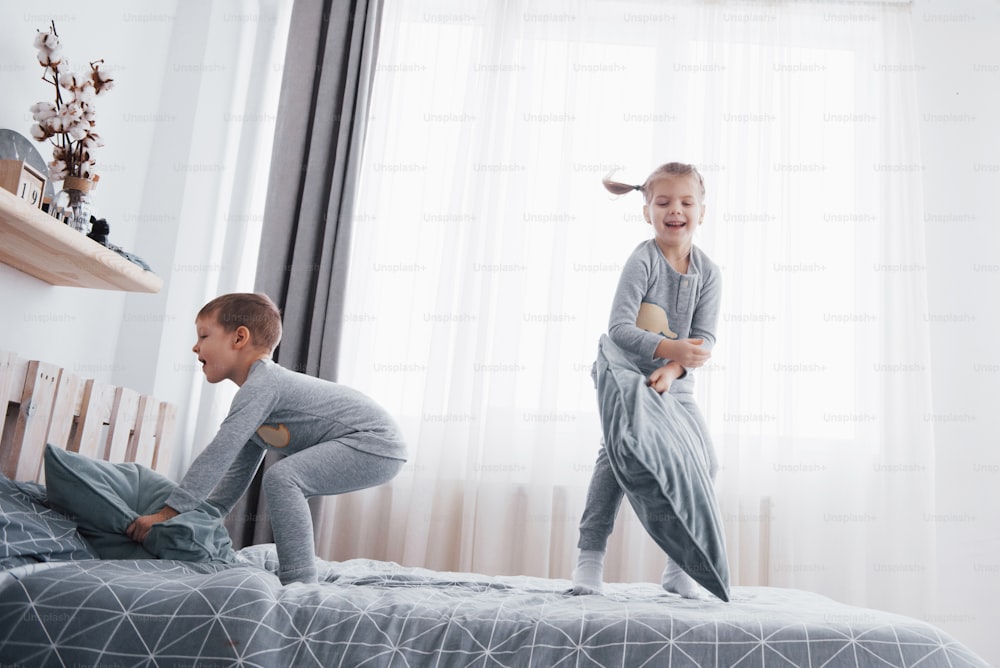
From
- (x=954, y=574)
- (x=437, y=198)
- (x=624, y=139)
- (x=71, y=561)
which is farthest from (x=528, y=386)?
(x=71, y=561)

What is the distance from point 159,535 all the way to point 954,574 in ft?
9.74

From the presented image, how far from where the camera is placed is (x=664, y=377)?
5.49 feet

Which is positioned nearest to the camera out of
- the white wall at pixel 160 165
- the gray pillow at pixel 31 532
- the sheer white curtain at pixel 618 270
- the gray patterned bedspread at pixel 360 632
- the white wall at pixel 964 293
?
the gray patterned bedspread at pixel 360 632

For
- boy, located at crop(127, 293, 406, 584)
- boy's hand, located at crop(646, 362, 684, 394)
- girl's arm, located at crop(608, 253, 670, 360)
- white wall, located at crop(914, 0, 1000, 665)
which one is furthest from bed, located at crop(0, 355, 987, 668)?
white wall, located at crop(914, 0, 1000, 665)

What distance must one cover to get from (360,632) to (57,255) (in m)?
1.14

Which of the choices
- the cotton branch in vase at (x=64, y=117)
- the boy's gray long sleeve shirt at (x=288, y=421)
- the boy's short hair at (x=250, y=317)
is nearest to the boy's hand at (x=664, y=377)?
the boy's gray long sleeve shirt at (x=288, y=421)

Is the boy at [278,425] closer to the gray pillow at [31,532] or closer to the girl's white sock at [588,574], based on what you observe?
the gray pillow at [31,532]

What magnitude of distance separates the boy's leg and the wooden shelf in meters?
1.19

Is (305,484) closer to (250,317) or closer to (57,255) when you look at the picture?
(250,317)

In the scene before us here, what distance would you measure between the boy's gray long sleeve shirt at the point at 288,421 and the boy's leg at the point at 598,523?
45cm

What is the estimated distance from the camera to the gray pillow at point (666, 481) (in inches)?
56.8

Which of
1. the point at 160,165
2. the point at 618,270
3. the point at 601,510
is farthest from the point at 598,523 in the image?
the point at 160,165

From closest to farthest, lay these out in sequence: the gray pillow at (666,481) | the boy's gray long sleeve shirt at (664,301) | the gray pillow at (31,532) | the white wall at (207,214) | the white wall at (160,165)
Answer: the gray pillow at (31,532), the gray pillow at (666,481), the boy's gray long sleeve shirt at (664,301), the white wall at (160,165), the white wall at (207,214)

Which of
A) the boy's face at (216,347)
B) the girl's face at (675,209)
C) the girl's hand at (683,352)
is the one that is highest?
the girl's face at (675,209)
